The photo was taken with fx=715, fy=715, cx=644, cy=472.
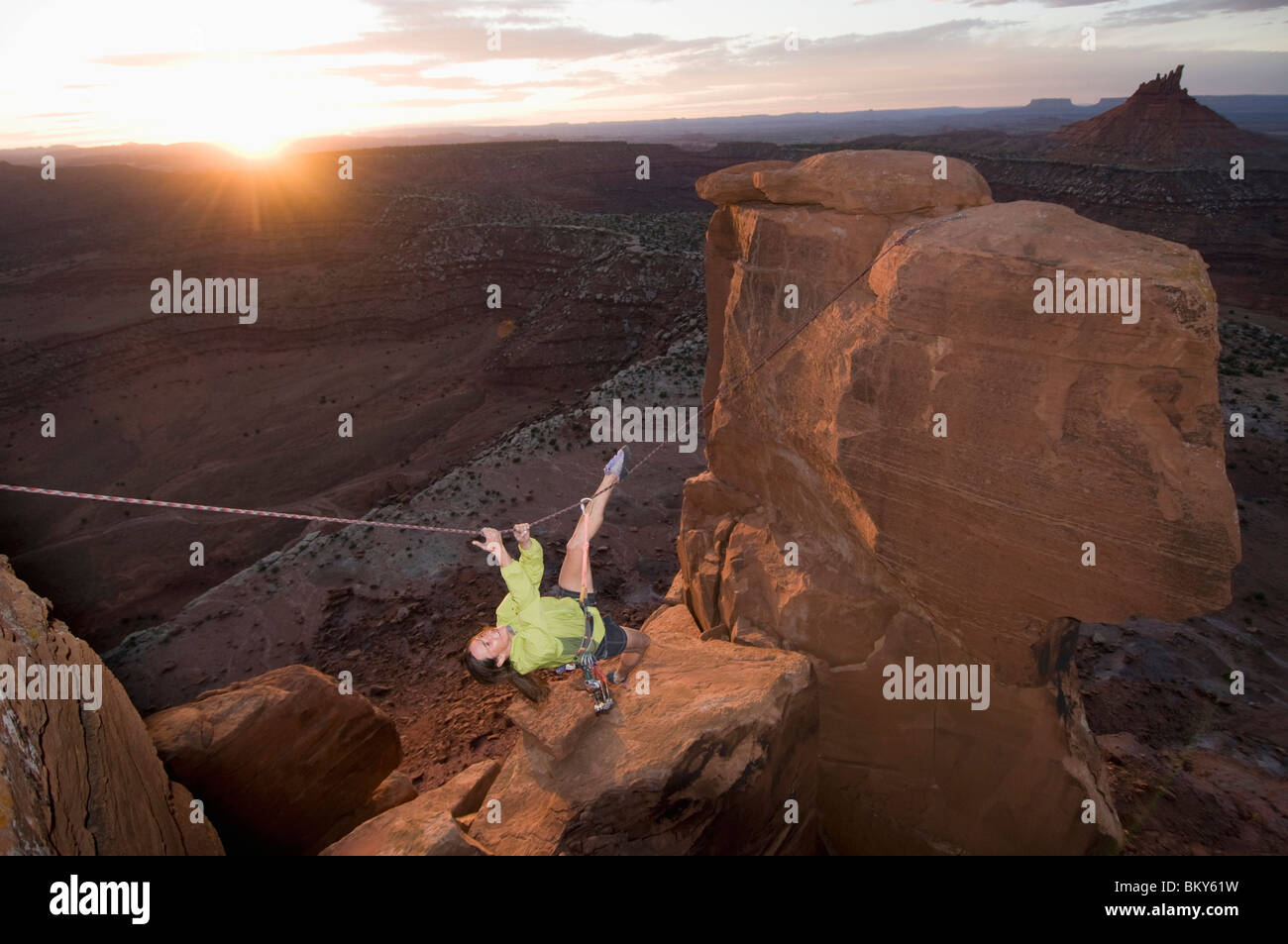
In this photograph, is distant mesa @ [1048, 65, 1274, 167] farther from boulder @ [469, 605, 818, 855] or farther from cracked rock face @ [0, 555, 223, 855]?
cracked rock face @ [0, 555, 223, 855]

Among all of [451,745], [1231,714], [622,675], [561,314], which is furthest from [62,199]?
[1231,714]

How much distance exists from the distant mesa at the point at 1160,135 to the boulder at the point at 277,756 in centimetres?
8136

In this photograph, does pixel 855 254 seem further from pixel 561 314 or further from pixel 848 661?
pixel 561 314

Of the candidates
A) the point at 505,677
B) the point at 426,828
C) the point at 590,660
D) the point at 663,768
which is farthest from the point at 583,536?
the point at 426,828

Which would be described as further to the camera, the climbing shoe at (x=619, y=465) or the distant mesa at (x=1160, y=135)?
the distant mesa at (x=1160, y=135)

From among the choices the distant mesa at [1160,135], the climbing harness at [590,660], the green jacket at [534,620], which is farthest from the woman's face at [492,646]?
the distant mesa at [1160,135]

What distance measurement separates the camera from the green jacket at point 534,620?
7.02 meters

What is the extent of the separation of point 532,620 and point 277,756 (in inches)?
173

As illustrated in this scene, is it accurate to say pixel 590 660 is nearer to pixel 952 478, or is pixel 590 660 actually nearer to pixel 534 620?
pixel 534 620

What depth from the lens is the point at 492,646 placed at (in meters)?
7.06

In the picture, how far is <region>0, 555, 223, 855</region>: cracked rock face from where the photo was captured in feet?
14.9

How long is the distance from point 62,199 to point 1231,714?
69.2 metres

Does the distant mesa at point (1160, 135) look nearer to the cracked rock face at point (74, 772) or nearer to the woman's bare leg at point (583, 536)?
the woman's bare leg at point (583, 536)

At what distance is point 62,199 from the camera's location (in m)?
51.5
